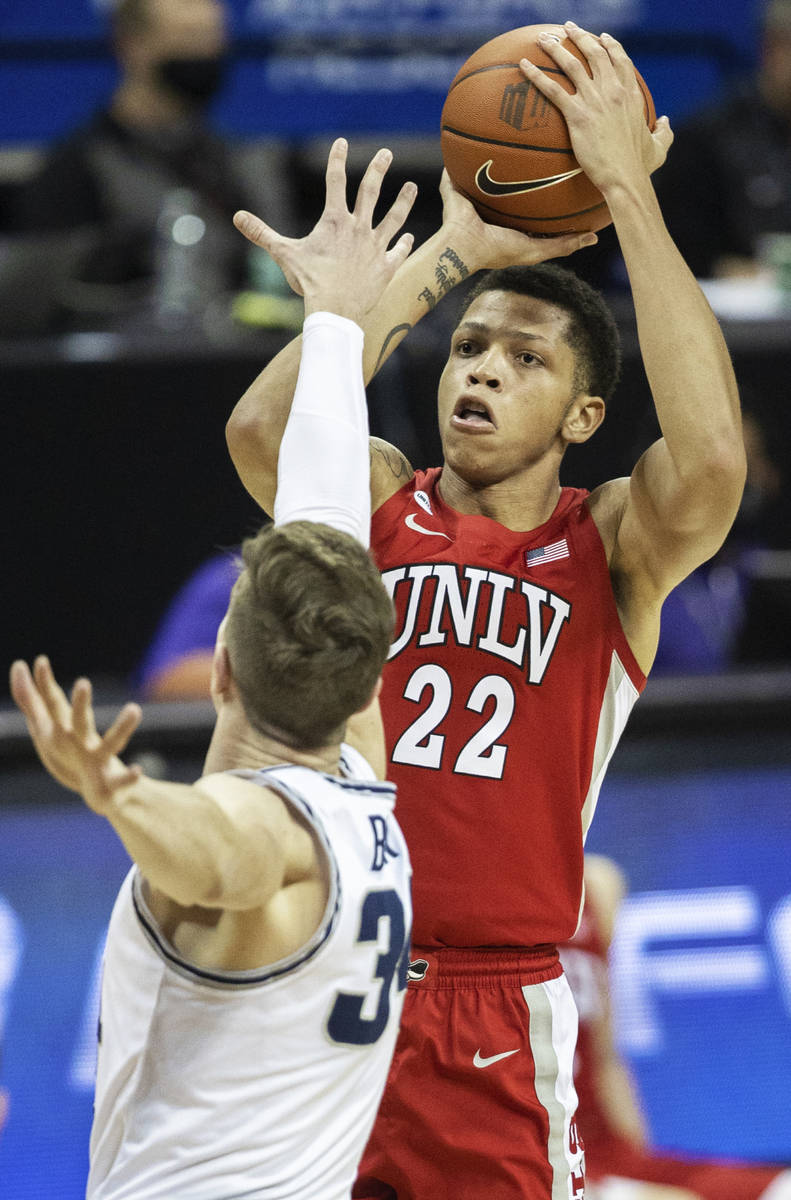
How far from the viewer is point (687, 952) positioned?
4801mm

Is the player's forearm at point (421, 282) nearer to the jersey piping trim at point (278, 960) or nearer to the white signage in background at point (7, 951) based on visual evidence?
the jersey piping trim at point (278, 960)

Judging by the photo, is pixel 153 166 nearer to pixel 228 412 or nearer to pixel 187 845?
pixel 228 412

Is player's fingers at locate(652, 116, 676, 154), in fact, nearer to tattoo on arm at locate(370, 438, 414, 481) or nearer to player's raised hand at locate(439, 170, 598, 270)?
player's raised hand at locate(439, 170, 598, 270)

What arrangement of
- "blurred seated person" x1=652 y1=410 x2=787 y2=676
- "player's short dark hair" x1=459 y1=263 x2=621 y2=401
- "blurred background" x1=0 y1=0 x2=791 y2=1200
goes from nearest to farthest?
"player's short dark hair" x1=459 y1=263 x2=621 y2=401
"blurred background" x1=0 y1=0 x2=791 y2=1200
"blurred seated person" x1=652 y1=410 x2=787 y2=676

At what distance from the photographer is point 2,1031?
14.8 feet

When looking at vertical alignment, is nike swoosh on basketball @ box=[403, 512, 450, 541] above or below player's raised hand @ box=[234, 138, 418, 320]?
below

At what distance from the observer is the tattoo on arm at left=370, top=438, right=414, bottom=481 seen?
3.12 meters

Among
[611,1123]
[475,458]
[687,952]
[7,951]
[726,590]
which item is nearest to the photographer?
[475,458]

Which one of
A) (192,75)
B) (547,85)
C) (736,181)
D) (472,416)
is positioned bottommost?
(472,416)

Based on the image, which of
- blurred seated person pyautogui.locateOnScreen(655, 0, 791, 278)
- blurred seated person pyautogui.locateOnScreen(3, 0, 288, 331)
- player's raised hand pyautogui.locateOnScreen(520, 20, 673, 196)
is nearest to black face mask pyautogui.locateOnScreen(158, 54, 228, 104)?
blurred seated person pyautogui.locateOnScreen(3, 0, 288, 331)

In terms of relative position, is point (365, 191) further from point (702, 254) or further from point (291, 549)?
point (702, 254)

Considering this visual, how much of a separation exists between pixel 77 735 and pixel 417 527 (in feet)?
4.38

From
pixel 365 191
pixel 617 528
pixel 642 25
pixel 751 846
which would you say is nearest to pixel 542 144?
pixel 365 191

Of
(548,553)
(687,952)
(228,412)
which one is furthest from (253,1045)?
(228,412)
